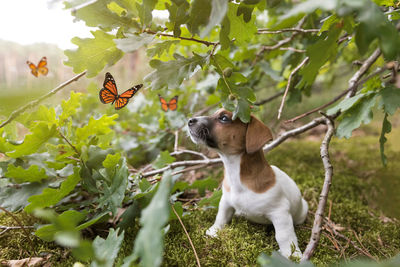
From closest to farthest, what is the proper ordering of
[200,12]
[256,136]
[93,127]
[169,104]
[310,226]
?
[200,12], [256,136], [93,127], [310,226], [169,104]

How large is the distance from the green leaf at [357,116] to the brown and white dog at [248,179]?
1.42 feet

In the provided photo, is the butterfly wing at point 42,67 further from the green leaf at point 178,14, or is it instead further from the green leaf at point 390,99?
the green leaf at point 390,99

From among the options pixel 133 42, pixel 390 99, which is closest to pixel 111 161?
pixel 133 42

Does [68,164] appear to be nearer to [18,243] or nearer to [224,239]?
[18,243]

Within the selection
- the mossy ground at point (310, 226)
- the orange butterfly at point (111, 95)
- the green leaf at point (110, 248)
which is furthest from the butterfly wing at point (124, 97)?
the mossy ground at point (310, 226)

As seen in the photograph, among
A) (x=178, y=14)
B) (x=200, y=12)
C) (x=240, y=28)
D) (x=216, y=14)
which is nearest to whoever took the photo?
(x=216, y=14)

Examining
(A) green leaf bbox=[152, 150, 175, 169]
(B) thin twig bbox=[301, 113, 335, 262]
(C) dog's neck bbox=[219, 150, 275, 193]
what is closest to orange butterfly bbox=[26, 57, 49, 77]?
(A) green leaf bbox=[152, 150, 175, 169]

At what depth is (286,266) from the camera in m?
0.80

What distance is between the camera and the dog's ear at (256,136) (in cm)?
149

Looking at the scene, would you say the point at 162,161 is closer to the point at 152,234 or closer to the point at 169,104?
the point at 169,104

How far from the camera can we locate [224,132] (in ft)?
5.17

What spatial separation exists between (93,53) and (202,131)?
710mm

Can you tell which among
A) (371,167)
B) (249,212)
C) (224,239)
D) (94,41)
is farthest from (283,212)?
(371,167)

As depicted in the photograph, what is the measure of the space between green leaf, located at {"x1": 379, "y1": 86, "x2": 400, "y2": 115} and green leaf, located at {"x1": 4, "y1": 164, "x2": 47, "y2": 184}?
6.06 feet
